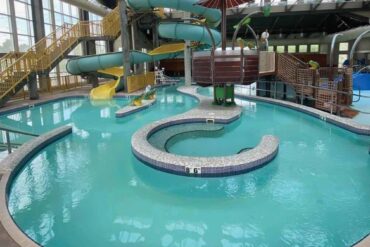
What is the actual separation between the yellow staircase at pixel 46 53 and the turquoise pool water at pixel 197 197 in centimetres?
522

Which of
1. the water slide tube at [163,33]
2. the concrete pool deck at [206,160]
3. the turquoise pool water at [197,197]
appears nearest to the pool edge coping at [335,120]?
the turquoise pool water at [197,197]

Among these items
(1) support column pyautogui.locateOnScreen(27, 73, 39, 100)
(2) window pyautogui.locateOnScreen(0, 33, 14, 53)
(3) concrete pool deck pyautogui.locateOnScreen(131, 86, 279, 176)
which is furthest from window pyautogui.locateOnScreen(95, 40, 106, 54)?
(3) concrete pool deck pyautogui.locateOnScreen(131, 86, 279, 176)

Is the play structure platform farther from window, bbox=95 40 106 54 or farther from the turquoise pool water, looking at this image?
window, bbox=95 40 106 54

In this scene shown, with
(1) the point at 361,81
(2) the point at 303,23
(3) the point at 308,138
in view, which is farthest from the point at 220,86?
(2) the point at 303,23

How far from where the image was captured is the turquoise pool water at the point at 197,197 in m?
3.14

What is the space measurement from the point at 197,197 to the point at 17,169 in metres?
2.96

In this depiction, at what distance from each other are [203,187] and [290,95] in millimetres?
8866

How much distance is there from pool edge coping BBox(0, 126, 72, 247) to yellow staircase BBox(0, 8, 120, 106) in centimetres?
472

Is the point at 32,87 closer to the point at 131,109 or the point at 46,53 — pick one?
the point at 46,53

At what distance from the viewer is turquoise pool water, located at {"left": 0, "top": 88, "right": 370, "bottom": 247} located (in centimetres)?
314

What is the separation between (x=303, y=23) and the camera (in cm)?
2298

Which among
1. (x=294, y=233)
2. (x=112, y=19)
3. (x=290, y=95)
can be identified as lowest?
(x=294, y=233)

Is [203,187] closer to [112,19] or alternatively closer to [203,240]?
[203,240]

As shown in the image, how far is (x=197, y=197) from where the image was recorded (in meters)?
3.99
